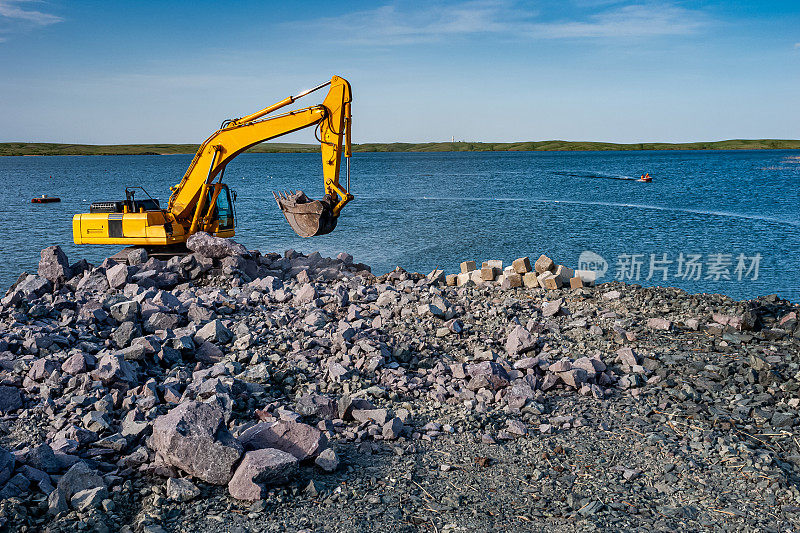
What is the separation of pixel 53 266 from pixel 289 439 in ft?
32.1

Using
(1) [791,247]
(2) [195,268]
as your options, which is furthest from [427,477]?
(1) [791,247]

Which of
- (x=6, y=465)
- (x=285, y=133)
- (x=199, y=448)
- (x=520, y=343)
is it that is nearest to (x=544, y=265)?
(x=520, y=343)

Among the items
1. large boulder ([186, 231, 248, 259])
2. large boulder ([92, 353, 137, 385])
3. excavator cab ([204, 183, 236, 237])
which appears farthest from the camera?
excavator cab ([204, 183, 236, 237])

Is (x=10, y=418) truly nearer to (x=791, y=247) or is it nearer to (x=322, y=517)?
(x=322, y=517)

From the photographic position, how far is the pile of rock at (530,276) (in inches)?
526

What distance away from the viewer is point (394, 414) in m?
7.30

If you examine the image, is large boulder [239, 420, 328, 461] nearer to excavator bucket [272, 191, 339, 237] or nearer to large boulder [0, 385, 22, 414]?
large boulder [0, 385, 22, 414]

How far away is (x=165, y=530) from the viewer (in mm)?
5207

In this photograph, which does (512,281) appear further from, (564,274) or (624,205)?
(624,205)

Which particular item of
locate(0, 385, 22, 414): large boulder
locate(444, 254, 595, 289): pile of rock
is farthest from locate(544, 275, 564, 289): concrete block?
locate(0, 385, 22, 414): large boulder

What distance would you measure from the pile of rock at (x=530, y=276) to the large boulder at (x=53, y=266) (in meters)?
7.80

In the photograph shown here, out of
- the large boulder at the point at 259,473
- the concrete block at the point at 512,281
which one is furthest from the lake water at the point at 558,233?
the large boulder at the point at 259,473

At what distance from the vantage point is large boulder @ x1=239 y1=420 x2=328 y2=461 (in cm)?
614

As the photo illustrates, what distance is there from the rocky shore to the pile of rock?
5.24ft
